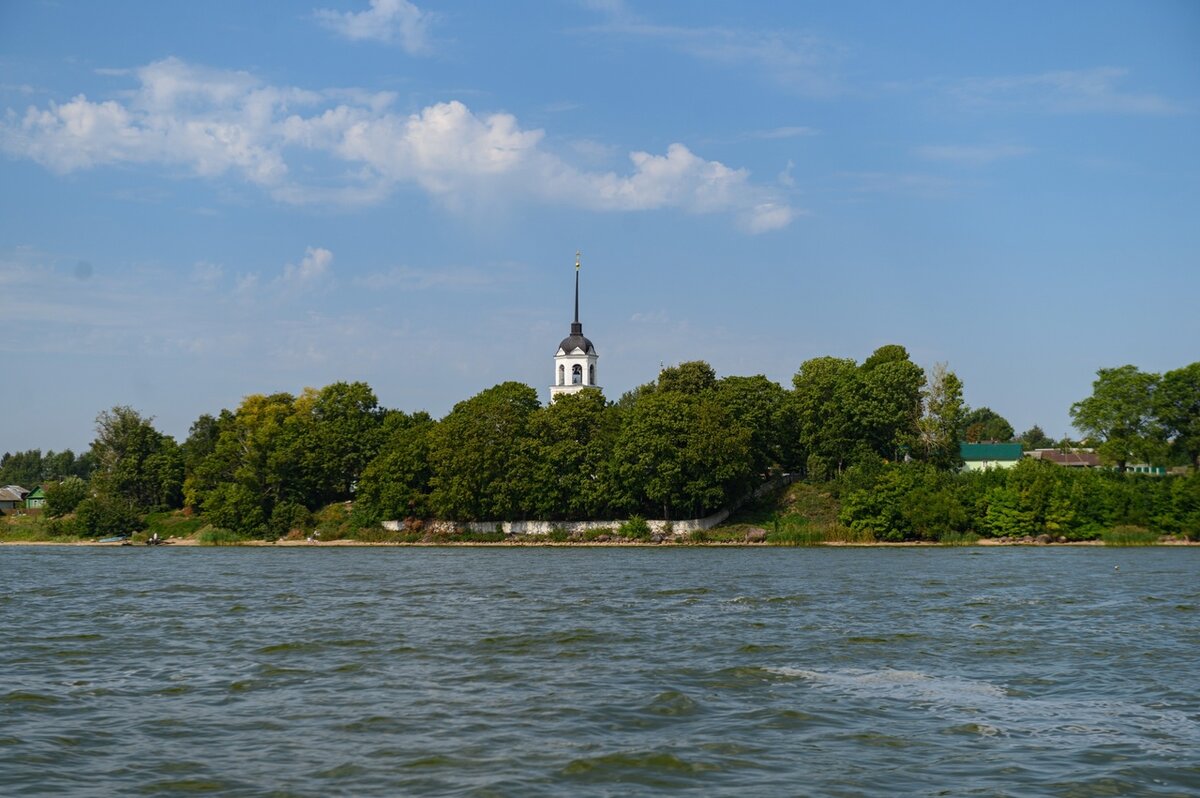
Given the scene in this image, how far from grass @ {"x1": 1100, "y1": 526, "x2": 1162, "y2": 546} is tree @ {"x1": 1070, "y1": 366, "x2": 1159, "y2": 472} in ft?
40.7

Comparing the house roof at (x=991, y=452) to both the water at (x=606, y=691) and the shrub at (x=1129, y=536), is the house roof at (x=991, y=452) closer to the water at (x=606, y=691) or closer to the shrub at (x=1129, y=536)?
the shrub at (x=1129, y=536)

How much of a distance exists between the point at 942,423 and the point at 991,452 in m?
30.8

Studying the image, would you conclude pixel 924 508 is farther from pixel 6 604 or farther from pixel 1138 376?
pixel 6 604

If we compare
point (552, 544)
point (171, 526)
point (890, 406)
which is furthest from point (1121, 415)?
point (171, 526)

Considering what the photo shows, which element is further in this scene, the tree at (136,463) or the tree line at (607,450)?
the tree at (136,463)

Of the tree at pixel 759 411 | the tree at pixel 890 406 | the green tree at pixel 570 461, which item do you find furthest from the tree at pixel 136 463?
the tree at pixel 890 406

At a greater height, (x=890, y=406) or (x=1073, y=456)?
(x=890, y=406)

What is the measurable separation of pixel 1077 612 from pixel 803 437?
5908 centimetres

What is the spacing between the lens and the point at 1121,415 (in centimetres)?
8869

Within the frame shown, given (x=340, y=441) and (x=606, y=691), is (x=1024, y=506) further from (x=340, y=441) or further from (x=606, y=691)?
(x=606, y=691)

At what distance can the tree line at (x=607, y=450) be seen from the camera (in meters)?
78.9

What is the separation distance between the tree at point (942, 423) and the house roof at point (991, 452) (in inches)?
1039

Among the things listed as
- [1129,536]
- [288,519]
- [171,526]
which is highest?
[288,519]

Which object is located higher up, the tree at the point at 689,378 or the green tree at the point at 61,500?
the tree at the point at 689,378
